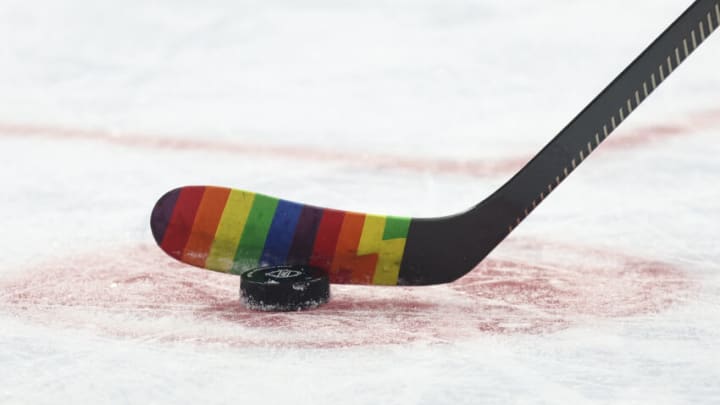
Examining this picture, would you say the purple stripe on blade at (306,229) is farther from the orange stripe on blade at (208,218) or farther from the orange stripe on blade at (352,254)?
the orange stripe on blade at (208,218)

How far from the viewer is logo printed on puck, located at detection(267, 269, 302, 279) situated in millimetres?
2518

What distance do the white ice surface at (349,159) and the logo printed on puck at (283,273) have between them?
0.18 meters

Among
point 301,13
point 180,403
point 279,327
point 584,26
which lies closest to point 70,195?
point 279,327

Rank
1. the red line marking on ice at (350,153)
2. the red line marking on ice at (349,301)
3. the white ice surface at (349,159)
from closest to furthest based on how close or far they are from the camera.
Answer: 1. the white ice surface at (349,159)
2. the red line marking on ice at (349,301)
3. the red line marking on ice at (350,153)

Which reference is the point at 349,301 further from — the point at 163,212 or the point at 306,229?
the point at 163,212

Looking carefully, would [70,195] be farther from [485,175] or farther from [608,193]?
[608,193]

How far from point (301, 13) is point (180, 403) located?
446 centimetres

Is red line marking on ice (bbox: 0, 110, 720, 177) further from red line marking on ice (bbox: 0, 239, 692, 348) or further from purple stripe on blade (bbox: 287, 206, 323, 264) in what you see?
purple stripe on blade (bbox: 287, 206, 323, 264)

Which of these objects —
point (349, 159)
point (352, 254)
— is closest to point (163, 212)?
point (352, 254)

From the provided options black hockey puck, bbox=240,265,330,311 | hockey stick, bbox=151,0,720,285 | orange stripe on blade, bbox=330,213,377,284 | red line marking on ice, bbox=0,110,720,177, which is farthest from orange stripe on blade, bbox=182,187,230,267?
red line marking on ice, bbox=0,110,720,177

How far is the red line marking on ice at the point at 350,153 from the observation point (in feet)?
14.1

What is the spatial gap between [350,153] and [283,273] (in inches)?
76.7

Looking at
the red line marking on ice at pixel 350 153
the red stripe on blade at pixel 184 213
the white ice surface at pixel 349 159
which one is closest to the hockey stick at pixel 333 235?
the red stripe on blade at pixel 184 213

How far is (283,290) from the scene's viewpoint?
2.48m
